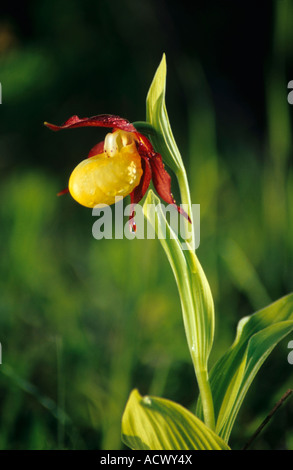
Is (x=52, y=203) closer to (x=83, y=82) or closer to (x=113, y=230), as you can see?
(x=113, y=230)

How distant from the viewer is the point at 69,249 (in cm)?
166

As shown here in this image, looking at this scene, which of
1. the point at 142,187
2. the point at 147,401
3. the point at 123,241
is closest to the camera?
the point at 147,401

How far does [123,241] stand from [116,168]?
3.31 feet

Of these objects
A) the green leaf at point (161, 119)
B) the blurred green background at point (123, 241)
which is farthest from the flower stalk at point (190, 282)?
the blurred green background at point (123, 241)

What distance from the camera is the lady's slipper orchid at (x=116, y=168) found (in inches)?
24.0

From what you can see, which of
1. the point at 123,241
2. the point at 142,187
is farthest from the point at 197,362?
the point at 123,241

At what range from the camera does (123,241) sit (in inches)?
63.7

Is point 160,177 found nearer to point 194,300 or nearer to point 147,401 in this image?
point 194,300

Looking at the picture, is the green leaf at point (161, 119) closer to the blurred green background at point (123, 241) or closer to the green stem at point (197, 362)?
the green stem at point (197, 362)

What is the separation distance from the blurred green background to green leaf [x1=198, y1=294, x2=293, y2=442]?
0.67ft

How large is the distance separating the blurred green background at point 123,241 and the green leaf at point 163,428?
0.20 m

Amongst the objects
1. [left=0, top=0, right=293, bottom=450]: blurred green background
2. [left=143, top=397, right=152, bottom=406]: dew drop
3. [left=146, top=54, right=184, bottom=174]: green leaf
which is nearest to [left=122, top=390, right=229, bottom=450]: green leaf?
[left=143, top=397, right=152, bottom=406]: dew drop

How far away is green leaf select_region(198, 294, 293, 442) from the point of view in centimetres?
61

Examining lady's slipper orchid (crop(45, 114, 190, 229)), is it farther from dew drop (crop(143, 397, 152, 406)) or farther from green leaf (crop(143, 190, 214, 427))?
dew drop (crop(143, 397, 152, 406))
